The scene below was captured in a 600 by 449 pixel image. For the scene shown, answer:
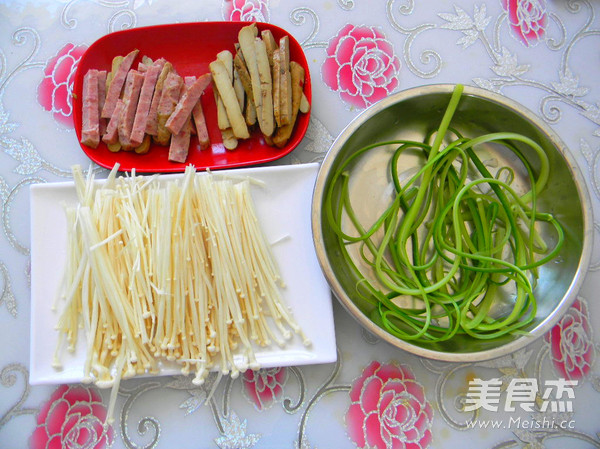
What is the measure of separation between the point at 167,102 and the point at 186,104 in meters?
0.06

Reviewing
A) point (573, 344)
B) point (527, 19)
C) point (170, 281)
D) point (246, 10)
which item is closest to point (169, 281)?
point (170, 281)

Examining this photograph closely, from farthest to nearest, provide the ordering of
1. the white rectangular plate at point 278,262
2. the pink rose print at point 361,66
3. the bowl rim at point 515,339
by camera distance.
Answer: the pink rose print at point 361,66, the white rectangular plate at point 278,262, the bowl rim at point 515,339

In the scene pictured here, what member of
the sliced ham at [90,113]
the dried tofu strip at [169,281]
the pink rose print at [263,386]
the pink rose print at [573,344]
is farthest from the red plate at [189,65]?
the pink rose print at [573,344]

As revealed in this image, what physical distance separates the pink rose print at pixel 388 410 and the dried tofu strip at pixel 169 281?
0.26m

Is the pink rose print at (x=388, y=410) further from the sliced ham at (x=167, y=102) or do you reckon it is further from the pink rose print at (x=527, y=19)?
the pink rose print at (x=527, y=19)

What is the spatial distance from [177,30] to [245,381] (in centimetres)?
110

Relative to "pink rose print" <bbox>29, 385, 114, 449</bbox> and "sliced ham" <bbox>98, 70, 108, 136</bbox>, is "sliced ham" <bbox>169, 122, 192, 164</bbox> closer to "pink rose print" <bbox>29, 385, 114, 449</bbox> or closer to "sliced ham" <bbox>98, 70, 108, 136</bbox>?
"sliced ham" <bbox>98, 70, 108, 136</bbox>

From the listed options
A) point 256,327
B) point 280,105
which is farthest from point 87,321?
point 280,105

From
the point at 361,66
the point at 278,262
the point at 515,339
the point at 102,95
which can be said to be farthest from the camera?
the point at 361,66

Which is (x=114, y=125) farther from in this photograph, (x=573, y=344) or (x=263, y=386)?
(x=573, y=344)

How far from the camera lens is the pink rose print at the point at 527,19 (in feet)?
4.71

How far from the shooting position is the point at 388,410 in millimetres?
1225

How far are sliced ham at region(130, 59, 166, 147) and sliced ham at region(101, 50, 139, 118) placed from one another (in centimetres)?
8

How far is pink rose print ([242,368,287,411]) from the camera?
123 centimetres
